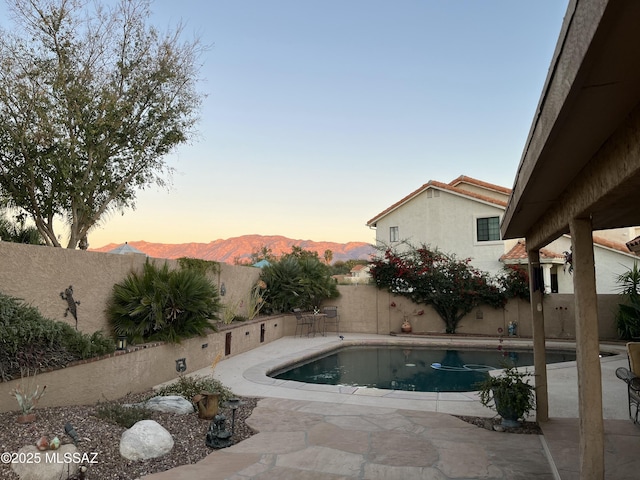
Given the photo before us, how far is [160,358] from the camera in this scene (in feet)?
26.0

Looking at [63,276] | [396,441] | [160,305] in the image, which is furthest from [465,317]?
[63,276]

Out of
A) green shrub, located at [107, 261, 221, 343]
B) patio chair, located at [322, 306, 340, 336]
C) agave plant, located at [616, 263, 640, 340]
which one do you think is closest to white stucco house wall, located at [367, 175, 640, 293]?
patio chair, located at [322, 306, 340, 336]

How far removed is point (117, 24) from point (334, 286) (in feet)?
36.6

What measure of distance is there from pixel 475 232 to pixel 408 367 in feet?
40.9

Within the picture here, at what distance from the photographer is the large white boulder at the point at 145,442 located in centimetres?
418

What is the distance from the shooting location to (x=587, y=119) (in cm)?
212

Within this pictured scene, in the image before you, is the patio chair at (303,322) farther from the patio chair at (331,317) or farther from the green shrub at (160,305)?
the green shrub at (160,305)

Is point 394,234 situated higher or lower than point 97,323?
higher

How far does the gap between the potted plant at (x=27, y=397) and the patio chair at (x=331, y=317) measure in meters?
10.9

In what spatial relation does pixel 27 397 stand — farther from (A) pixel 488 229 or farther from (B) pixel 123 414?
(A) pixel 488 229

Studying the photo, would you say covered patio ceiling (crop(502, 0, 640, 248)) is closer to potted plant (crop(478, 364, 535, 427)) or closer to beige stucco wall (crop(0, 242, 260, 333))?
potted plant (crop(478, 364, 535, 427))

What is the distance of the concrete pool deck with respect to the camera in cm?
402

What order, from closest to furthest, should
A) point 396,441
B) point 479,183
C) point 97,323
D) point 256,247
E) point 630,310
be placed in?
1. point 396,441
2. point 97,323
3. point 630,310
4. point 479,183
5. point 256,247

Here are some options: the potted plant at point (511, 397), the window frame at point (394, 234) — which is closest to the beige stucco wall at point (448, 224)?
the window frame at point (394, 234)
